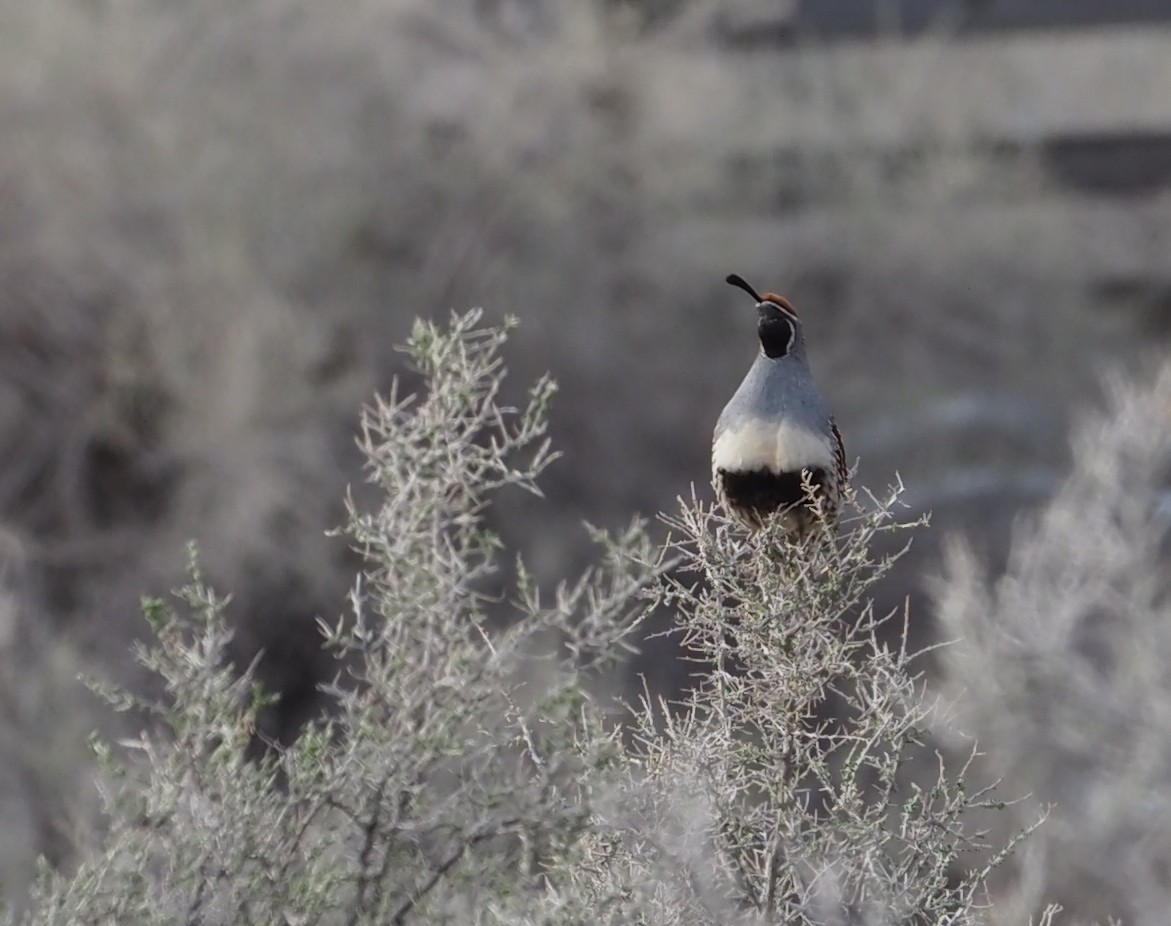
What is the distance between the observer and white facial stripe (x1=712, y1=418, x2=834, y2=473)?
337 cm

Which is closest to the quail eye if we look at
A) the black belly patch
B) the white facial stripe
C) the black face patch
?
the black face patch

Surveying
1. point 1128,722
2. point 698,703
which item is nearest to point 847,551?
point 698,703


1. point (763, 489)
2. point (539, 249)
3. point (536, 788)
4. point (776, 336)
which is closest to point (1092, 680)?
point (539, 249)

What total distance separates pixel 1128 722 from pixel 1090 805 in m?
0.39

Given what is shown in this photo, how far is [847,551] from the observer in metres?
3.02

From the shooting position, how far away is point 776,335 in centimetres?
353

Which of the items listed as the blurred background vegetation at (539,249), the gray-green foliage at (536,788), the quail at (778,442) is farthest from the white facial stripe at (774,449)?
the blurred background vegetation at (539,249)

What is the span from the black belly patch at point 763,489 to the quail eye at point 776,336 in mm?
282

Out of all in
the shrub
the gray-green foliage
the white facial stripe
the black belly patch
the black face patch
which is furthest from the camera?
the shrub

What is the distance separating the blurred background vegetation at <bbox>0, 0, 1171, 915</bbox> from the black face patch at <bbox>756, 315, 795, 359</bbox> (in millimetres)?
4528

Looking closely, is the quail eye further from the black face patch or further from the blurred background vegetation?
the blurred background vegetation

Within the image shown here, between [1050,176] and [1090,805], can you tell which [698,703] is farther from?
[1050,176]

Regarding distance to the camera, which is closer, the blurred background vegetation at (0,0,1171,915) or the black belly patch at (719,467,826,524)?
the black belly patch at (719,467,826,524)

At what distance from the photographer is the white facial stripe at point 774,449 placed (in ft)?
11.1
